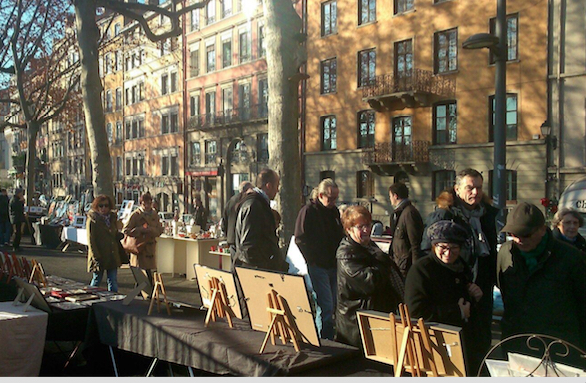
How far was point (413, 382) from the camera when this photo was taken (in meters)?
3.05

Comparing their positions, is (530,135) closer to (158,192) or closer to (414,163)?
(414,163)

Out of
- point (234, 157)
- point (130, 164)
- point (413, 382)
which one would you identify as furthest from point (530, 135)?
point (130, 164)

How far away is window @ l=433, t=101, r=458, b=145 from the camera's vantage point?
26.0 metres

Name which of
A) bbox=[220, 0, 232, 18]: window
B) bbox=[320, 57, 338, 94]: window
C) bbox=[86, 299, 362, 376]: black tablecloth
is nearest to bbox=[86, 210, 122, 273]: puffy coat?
bbox=[86, 299, 362, 376]: black tablecloth

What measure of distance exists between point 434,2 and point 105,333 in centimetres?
2419

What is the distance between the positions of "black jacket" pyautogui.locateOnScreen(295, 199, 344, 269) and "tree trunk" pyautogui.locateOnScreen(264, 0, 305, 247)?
8.80ft

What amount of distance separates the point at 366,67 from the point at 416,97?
158 inches

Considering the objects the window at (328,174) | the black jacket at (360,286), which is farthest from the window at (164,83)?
the black jacket at (360,286)

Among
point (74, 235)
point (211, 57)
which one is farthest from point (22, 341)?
point (211, 57)

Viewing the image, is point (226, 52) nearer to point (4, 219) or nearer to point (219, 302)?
point (4, 219)

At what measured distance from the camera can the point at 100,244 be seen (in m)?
8.16

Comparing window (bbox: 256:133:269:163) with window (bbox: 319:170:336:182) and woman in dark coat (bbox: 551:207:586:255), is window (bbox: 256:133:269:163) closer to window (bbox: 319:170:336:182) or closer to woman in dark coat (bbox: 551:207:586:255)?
window (bbox: 319:170:336:182)

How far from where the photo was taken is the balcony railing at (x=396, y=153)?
26734mm

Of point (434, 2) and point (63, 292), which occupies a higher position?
point (434, 2)
